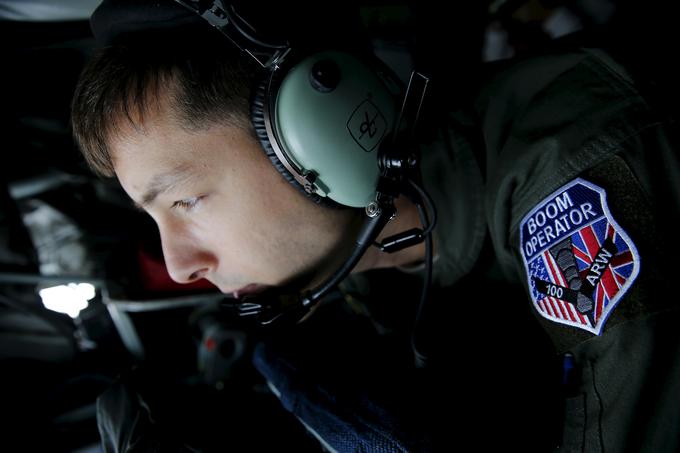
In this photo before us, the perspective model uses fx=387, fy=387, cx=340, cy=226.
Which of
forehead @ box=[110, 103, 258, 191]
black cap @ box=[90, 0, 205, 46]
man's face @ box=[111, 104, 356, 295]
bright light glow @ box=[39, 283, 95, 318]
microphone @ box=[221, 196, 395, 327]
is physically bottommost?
bright light glow @ box=[39, 283, 95, 318]

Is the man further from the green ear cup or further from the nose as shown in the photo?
the green ear cup

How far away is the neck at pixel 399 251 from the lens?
97 centimetres

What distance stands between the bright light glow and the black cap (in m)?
1.09

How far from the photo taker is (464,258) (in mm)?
990

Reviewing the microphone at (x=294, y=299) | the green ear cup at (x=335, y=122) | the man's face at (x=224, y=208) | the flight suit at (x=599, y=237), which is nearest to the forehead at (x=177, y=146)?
the man's face at (x=224, y=208)

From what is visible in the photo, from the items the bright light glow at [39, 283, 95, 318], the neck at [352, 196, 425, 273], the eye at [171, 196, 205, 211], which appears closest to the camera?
the eye at [171, 196, 205, 211]

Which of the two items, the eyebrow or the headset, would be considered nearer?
the headset

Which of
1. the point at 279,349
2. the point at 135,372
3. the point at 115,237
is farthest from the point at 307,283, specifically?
the point at 115,237

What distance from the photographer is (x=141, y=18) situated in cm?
75

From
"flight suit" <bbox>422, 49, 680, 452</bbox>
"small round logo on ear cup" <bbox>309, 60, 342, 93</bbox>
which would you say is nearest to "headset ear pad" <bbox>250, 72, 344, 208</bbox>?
"small round logo on ear cup" <bbox>309, 60, 342, 93</bbox>

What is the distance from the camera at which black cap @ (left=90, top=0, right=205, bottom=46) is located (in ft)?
2.40

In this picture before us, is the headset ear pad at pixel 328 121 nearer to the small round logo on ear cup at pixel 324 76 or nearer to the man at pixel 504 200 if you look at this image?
the small round logo on ear cup at pixel 324 76

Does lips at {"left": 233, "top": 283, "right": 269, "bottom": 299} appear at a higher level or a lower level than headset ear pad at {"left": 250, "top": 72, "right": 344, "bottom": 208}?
lower

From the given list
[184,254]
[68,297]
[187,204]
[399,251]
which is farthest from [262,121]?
[68,297]
